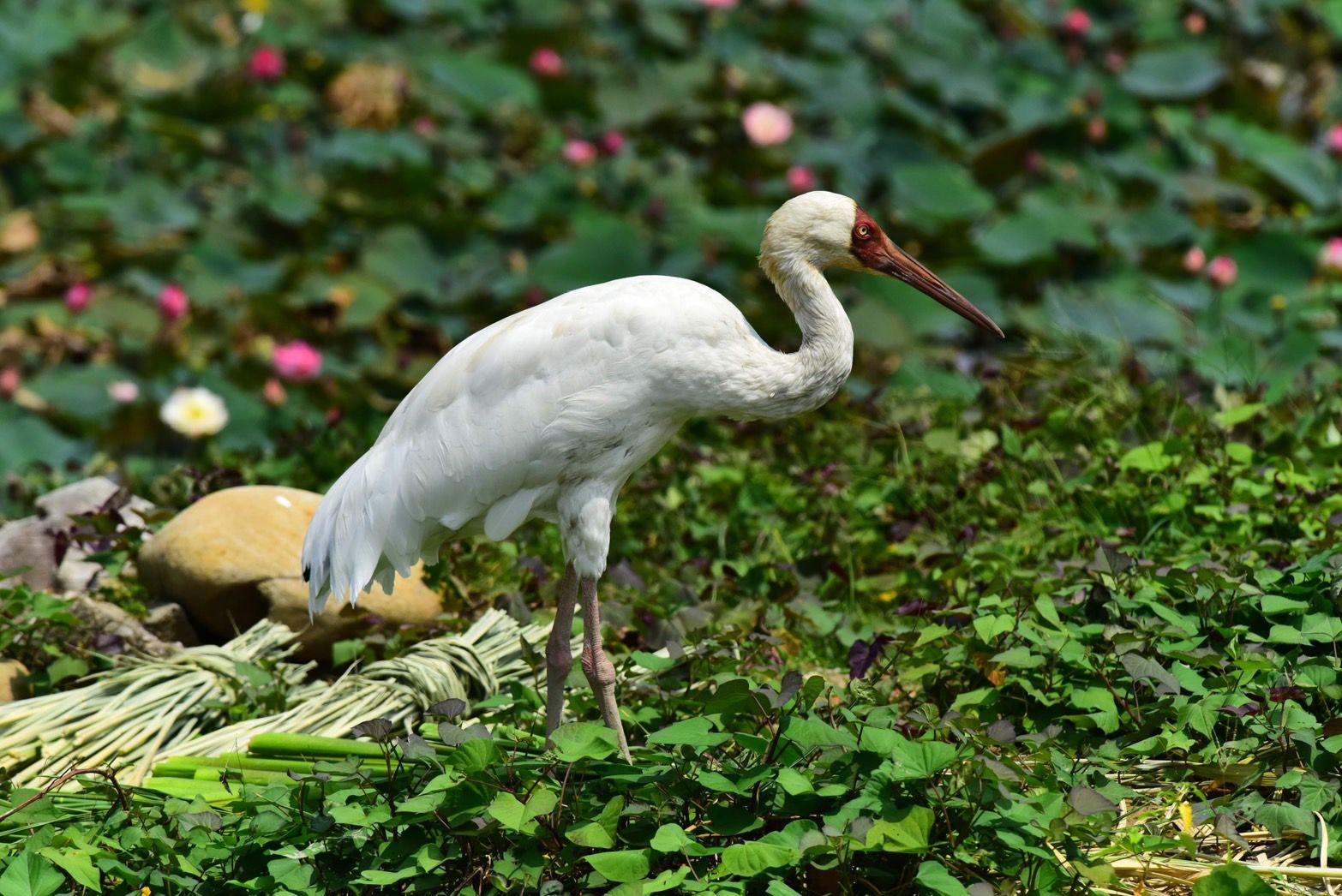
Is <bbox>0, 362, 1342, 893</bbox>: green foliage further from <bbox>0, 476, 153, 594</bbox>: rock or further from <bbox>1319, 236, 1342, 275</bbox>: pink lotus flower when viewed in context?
<bbox>1319, 236, 1342, 275</bbox>: pink lotus flower

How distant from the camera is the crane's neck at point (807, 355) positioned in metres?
4.09

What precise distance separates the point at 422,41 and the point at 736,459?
453 centimetres

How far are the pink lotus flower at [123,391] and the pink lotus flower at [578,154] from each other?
2.56m

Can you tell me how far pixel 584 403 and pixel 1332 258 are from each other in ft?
15.0

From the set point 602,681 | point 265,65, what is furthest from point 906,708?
point 265,65

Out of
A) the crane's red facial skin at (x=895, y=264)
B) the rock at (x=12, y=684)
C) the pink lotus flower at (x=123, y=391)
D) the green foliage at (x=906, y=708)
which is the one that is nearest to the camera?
the green foliage at (x=906, y=708)

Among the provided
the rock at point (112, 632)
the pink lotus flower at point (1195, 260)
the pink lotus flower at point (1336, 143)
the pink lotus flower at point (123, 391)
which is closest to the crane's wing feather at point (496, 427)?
the rock at point (112, 632)

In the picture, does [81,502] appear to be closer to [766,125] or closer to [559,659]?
[559,659]

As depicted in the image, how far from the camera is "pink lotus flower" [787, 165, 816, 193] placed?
807cm

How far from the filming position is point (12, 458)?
22.1 ft

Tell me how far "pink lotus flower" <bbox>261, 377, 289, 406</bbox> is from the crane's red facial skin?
11.3ft

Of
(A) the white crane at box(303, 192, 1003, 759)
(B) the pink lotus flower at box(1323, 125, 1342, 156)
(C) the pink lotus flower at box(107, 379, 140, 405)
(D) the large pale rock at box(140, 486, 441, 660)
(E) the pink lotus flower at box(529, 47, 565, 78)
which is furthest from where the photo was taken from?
(E) the pink lotus flower at box(529, 47, 565, 78)

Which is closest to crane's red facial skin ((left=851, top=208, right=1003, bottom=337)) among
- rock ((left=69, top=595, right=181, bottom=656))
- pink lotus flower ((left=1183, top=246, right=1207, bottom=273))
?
rock ((left=69, top=595, right=181, bottom=656))

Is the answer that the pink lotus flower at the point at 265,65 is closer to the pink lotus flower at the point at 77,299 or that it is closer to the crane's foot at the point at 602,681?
the pink lotus flower at the point at 77,299
